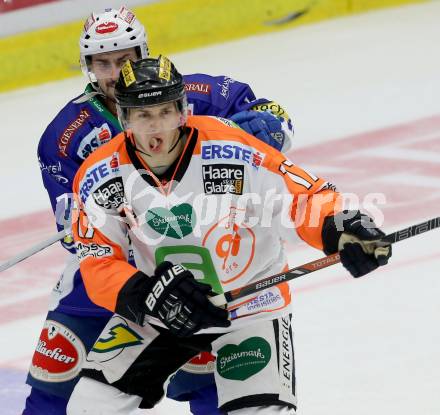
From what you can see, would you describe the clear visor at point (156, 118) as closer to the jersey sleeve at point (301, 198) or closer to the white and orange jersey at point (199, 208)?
the white and orange jersey at point (199, 208)

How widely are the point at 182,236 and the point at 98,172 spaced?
0.32 m

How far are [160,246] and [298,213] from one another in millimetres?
432

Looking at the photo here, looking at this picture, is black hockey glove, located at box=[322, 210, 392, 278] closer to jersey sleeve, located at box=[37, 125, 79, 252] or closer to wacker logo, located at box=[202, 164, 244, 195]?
wacker logo, located at box=[202, 164, 244, 195]

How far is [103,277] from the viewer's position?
3945mm

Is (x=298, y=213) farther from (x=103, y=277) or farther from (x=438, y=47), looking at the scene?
(x=438, y=47)

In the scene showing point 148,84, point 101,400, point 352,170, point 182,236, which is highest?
point 148,84

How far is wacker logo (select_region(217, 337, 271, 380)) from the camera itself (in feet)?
13.1

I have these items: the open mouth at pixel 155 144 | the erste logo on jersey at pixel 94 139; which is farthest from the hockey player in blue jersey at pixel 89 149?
the open mouth at pixel 155 144

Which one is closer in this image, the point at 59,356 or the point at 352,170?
the point at 59,356

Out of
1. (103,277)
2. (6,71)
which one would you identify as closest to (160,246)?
(103,277)

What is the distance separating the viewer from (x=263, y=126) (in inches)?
177

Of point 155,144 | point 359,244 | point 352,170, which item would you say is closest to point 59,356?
point 155,144

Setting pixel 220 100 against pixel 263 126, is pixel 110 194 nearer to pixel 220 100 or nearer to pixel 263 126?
pixel 263 126

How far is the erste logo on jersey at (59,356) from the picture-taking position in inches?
180
